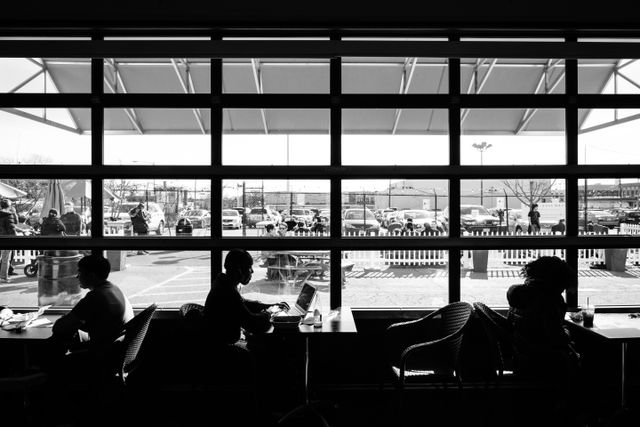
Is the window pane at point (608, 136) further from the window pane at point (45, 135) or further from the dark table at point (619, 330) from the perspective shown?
the window pane at point (45, 135)

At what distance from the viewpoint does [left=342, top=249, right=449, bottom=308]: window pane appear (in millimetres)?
3740

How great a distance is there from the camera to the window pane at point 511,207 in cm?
371

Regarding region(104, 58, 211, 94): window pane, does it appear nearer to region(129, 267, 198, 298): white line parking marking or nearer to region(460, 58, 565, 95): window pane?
region(129, 267, 198, 298): white line parking marking

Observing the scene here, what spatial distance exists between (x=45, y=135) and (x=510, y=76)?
4.28m

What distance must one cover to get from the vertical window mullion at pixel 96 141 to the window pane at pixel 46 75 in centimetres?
15

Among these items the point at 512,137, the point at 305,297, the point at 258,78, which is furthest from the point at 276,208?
the point at 512,137

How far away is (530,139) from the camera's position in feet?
12.2

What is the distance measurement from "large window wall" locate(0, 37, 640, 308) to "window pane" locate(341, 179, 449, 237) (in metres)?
0.02

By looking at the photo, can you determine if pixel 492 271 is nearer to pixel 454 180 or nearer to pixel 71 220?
pixel 454 180

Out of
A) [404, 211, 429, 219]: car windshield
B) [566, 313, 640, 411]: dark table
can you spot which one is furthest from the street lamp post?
[566, 313, 640, 411]: dark table

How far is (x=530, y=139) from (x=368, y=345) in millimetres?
2298

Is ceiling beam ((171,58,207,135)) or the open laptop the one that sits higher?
ceiling beam ((171,58,207,135))

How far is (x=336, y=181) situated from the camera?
3.64m
